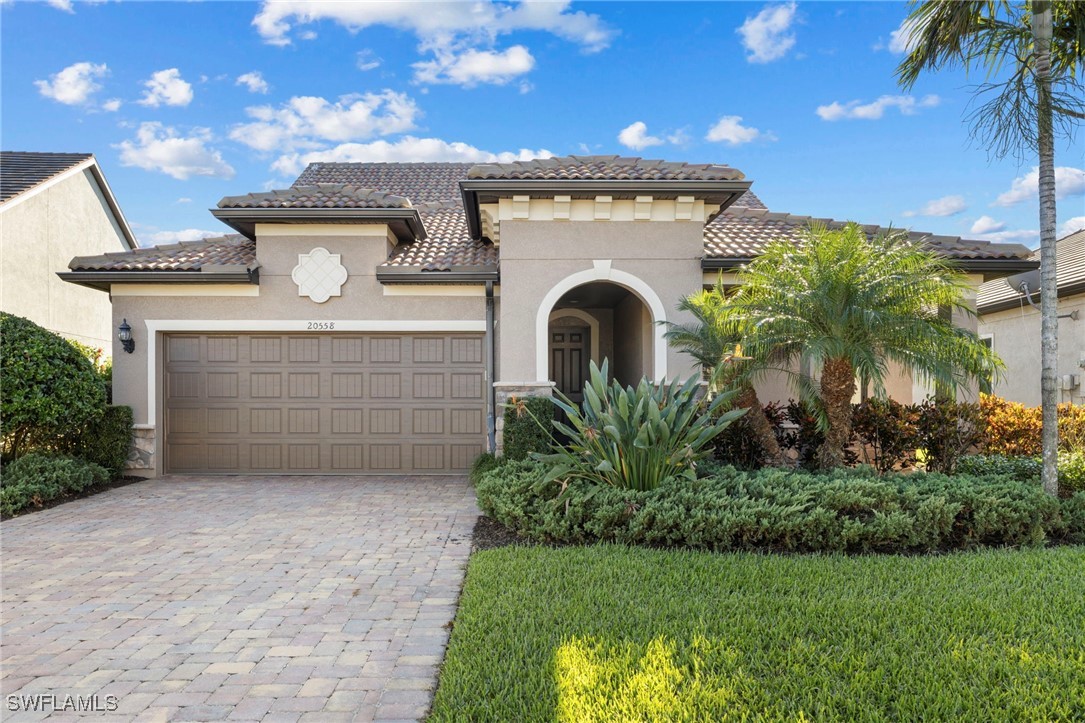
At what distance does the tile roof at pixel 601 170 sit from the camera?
930 centimetres

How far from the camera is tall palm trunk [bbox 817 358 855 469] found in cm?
754

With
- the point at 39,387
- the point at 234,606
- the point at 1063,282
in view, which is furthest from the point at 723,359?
the point at 1063,282

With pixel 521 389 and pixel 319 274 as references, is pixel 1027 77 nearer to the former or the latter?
pixel 521 389

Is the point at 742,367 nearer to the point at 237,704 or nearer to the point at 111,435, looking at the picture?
the point at 237,704

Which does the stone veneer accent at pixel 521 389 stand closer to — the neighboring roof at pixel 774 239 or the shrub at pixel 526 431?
the shrub at pixel 526 431

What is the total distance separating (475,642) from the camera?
12.9 feet

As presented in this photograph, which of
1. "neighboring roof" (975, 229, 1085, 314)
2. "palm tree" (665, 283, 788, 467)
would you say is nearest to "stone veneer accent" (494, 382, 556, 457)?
"palm tree" (665, 283, 788, 467)

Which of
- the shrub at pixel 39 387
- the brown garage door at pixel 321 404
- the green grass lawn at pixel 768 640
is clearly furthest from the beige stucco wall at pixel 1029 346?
the shrub at pixel 39 387

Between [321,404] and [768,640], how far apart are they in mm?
9183

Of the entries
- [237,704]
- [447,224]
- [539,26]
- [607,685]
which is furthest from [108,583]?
[539,26]

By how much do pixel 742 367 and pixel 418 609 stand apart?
16.5 ft

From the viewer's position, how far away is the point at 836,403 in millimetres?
7648

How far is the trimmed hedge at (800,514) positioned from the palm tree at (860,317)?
4.62ft

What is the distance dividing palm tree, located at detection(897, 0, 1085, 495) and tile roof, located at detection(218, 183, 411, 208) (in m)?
8.04
